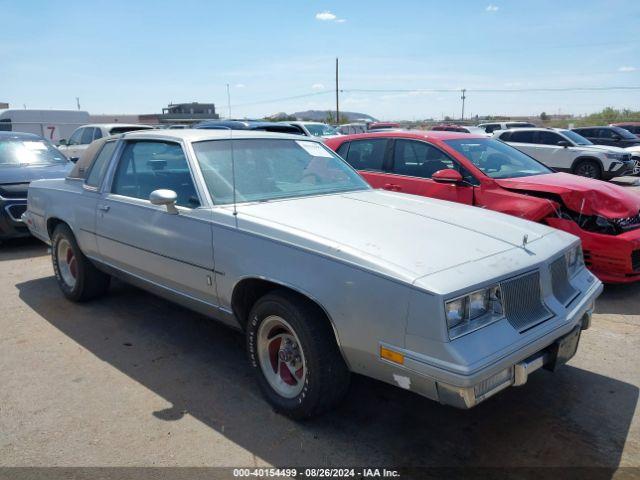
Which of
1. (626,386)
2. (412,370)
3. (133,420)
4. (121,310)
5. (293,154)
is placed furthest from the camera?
(121,310)

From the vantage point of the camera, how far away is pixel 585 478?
2.60m

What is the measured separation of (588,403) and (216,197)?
2773 millimetres

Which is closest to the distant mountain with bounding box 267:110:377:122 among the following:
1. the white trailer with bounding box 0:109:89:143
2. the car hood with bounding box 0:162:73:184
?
the white trailer with bounding box 0:109:89:143

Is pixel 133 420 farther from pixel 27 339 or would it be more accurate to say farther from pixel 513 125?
→ pixel 513 125

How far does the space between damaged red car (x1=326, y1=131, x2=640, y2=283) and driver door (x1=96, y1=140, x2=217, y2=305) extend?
9.41ft

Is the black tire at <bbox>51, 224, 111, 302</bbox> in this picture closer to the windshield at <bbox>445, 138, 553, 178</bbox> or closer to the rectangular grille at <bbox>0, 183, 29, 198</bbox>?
the rectangular grille at <bbox>0, 183, 29, 198</bbox>

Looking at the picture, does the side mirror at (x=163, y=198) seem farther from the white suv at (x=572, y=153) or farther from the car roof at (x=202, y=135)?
the white suv at (x=572, y=153)

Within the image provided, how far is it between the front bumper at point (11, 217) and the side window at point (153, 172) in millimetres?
3743

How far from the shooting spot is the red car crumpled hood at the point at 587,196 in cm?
536

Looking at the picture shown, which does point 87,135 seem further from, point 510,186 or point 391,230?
point 391,230

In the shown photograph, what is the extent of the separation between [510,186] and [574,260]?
2.25m

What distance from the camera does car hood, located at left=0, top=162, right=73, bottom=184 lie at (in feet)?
25.0

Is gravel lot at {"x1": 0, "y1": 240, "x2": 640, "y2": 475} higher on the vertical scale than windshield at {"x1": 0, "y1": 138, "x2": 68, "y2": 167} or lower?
lower

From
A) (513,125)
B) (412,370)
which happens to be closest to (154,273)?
(412,370)
